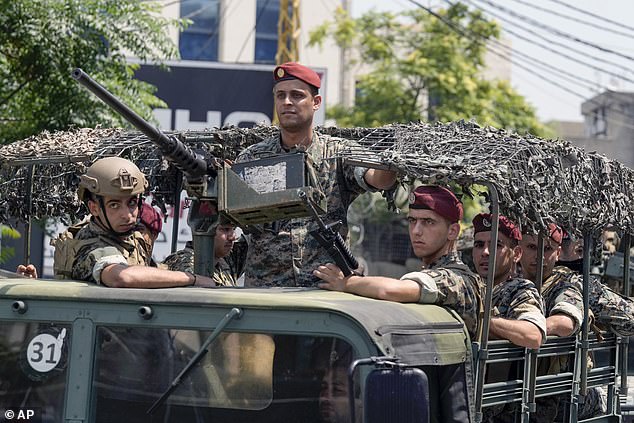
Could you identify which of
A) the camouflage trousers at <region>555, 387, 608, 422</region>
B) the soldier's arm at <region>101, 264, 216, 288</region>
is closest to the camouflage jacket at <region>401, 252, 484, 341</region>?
the soldier's arm at <region>101, 264, 216, 288</region>

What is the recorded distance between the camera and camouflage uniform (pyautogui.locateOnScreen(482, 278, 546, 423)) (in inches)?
207

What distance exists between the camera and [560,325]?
227 inches

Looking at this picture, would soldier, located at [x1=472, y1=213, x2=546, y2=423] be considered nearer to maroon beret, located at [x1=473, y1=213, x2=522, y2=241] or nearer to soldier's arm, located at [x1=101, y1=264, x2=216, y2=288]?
maroon beret, located at [x1=473, y1=213, x2=522, y2=241]

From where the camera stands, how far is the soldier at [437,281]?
4.46m

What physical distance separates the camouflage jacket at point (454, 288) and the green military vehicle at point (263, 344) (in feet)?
0.19

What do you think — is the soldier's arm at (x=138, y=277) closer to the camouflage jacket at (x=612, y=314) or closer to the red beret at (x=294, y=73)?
the red beret at (x=294, y=73)

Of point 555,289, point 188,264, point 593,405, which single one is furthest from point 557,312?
point 188,264

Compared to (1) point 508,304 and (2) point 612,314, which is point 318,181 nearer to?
(1) point 508,304

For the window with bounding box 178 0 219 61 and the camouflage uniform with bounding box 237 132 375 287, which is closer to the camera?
the camouflage uniform with bounding box 237 132 375 287

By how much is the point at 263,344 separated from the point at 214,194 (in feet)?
3.75

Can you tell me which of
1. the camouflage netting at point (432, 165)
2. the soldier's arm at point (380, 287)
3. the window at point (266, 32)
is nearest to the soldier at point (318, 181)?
the camouflage netting at point (432, 165)

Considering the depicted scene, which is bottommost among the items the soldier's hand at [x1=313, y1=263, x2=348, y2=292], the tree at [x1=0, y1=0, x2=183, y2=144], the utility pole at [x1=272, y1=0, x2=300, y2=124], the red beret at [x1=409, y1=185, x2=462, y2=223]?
the soldier's hand at [x1=313, y1=263, x2=348, y2=292]

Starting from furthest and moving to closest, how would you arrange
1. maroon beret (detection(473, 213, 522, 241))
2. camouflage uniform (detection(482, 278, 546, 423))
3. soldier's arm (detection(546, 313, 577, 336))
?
maroon beret (detection(473, 213, 522, 241))
soldier's arm (detection(546, 313, 577, 336))
camouflage uniform (detection(482, 278, 546, 423))

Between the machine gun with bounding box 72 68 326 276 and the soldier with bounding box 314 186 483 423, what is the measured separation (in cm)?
29
